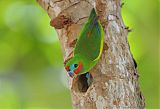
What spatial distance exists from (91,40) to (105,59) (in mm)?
127

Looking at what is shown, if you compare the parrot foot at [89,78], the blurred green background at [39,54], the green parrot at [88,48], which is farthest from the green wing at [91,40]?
the blurred green background at [39,54]

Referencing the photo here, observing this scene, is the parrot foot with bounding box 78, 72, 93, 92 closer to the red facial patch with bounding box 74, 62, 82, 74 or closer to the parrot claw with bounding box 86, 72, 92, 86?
the parrot claw with bounding box 86, 72, 92, 86

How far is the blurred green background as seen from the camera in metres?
4.22

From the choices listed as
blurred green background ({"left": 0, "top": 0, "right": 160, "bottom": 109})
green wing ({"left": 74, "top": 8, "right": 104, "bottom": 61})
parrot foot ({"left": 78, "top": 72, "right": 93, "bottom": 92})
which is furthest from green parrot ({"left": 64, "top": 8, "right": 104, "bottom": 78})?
blurred green background ({"left": 0, "top": 0, "right": 160, "bottom": 109})

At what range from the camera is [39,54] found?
4523mm

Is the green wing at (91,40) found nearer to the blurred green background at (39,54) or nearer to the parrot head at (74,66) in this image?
the parrot head at (74,66)

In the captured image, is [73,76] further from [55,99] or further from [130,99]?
[55,99]

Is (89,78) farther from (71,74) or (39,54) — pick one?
(39,54)

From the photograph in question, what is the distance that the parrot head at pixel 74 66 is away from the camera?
2.05 meters

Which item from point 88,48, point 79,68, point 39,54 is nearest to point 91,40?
point 88,48

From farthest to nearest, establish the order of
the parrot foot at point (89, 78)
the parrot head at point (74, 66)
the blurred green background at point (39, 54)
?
the blurred green background at point (39, 54)
the parrot foot at point (89, 78)
the parrot head at point (74, 66)

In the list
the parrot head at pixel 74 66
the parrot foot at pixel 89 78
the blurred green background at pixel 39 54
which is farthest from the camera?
the blurred green background at pixel 39 54

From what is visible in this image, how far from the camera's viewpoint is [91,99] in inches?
83.4

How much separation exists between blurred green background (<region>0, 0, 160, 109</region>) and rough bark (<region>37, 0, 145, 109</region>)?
1865 millimetres
